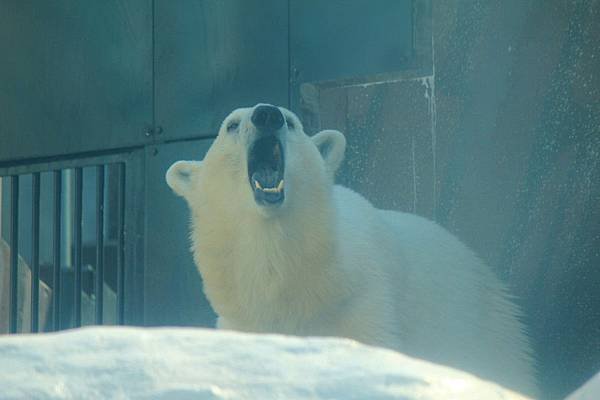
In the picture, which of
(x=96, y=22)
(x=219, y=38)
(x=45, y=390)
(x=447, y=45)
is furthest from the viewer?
(x=96, y=22)

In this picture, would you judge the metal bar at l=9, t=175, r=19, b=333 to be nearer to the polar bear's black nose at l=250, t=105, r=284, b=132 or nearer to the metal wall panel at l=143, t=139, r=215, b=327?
the metal wall panel at l=143, t=139, r=215, b=327

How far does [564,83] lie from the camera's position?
4.64m

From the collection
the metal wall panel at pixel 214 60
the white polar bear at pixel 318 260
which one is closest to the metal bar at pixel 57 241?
the metal wall panel at pixel 214 60

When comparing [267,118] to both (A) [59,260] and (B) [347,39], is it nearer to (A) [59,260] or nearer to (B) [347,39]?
(B) [347,39]

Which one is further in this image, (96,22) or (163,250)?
(96,22)

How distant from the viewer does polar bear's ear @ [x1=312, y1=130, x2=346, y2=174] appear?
5.00 meters

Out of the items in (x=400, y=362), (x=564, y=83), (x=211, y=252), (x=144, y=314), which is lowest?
(x=144, y=314)

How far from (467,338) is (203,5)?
2757 mm

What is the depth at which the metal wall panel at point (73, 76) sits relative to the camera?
22.7 ft

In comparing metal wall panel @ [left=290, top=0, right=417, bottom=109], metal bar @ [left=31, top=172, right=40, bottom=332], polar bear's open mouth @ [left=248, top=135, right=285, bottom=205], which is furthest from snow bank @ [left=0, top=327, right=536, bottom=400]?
metal bar @ [left=31, top=172, right=40, bottom=332]

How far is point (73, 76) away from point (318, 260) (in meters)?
3.05

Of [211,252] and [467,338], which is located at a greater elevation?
[211,252]

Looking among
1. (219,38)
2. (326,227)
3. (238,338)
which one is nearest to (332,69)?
(219,38)

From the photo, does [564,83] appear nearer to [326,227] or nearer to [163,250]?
[326,227]
